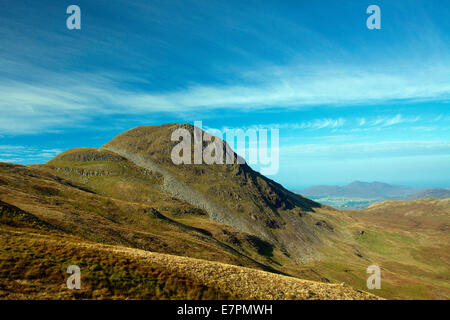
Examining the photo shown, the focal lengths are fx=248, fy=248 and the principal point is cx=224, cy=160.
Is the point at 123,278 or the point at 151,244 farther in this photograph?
the point at 151,244

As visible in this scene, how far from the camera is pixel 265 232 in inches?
6929

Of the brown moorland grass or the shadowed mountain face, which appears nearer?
the brown moorland grass

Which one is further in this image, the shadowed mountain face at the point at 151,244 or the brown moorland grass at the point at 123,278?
the shadowed mountain face at the point at 151,244

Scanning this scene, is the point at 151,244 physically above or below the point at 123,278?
below

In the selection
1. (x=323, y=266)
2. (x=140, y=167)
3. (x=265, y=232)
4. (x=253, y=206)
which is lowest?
(x=323, y=266)
